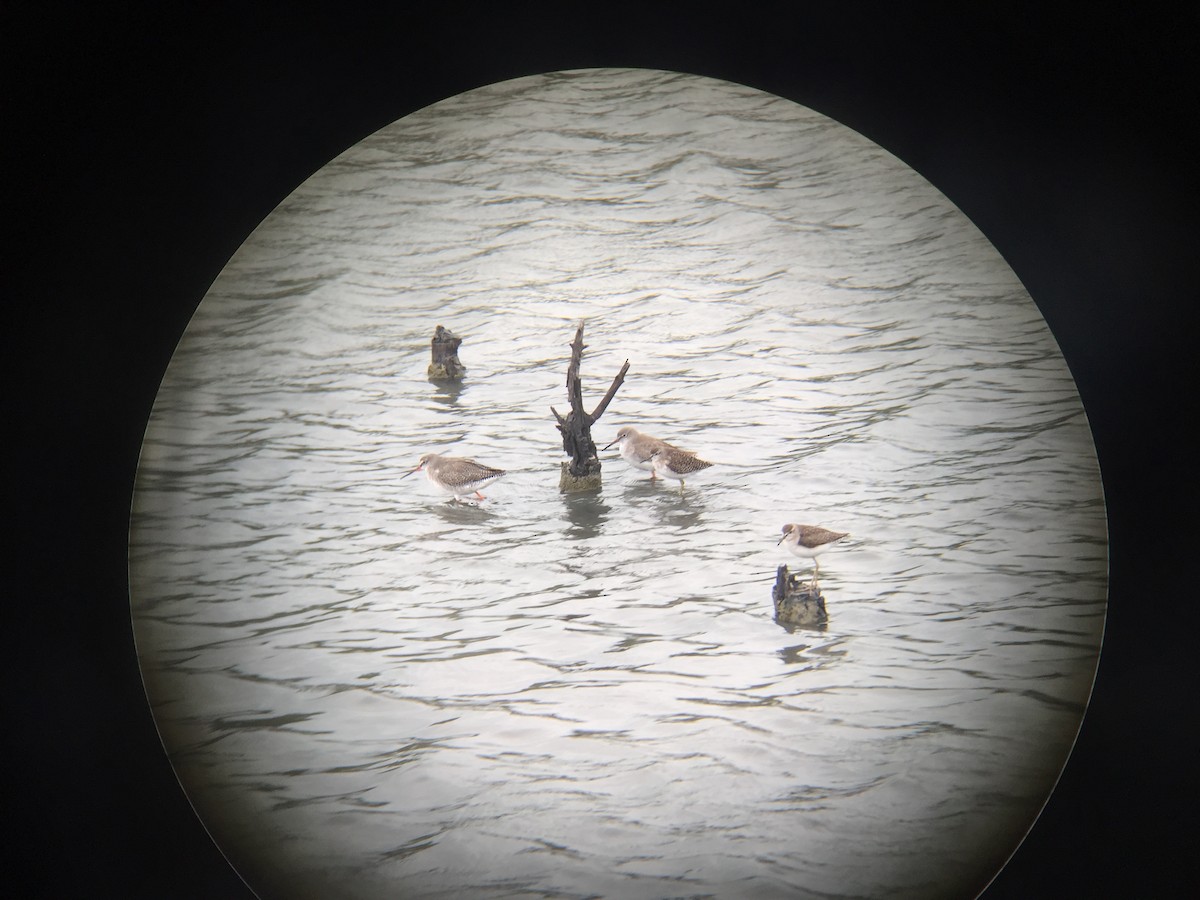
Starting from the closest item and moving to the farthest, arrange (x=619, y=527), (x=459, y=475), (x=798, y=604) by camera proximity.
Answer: (x=798, y=604), (x=619, y=527), (x=459, y=475)

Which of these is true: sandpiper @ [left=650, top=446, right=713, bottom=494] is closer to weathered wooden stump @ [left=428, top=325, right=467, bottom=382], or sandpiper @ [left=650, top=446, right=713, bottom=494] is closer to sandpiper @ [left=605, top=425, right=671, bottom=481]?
sandpiper @ [left=605, top=425, right=671, bottom=481]

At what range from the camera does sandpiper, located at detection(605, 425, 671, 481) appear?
2969mm

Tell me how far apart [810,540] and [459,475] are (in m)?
1.01

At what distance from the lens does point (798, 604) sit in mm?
2477

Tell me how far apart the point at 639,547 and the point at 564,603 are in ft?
0.97

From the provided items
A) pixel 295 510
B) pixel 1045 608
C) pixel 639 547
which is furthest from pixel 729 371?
pixel 295 510

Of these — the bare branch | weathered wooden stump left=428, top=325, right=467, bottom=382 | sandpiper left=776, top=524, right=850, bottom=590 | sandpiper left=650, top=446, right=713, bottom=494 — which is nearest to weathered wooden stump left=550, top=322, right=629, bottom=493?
the bare branch

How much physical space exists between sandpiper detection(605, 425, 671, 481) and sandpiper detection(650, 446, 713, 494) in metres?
0.01

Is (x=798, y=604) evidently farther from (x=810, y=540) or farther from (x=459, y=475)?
(x=459, y=475)

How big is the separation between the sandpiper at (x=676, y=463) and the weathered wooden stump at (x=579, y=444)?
0.18m

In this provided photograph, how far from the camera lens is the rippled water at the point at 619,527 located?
2.19 metres

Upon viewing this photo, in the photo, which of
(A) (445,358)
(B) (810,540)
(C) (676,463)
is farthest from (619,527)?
(A) (445,358)

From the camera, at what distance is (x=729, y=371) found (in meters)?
2.93

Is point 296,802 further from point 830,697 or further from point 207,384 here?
point 830,697
